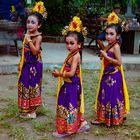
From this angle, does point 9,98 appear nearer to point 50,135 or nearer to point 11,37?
point 50,135

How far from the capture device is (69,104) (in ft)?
14.3

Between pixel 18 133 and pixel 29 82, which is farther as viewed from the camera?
pixel 29 82

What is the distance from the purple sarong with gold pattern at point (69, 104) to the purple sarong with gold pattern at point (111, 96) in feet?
1.46

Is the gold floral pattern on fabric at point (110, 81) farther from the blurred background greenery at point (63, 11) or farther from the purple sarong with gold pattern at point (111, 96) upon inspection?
the blurred background greenery at point (63, 11)

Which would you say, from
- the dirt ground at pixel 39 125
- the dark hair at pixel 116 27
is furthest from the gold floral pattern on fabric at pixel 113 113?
the dark hair at pixel 116 27

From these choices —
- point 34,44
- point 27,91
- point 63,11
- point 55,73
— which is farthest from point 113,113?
point 63,11

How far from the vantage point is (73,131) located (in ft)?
14.5

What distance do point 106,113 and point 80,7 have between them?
903 centimetres

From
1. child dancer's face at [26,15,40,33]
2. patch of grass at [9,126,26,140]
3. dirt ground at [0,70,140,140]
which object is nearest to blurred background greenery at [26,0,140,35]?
dirt ground at [0,70,140,140]

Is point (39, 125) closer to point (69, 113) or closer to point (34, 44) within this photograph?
point (69, 113)

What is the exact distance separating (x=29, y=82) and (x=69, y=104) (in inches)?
30.9

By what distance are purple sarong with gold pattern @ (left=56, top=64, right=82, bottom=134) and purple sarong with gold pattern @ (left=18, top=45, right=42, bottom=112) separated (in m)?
0.62

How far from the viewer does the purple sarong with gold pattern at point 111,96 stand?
184 inches

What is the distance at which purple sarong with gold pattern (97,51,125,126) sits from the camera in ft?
15.3
